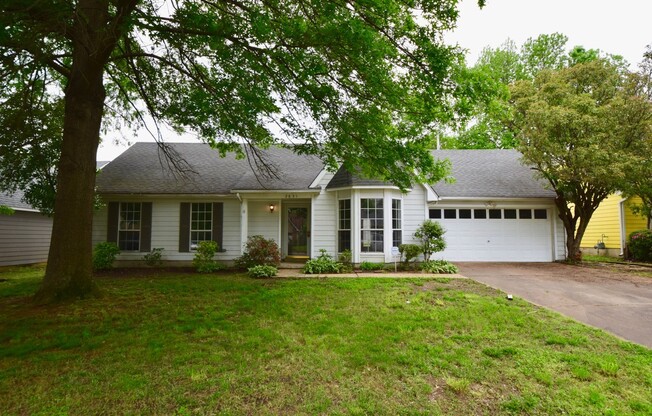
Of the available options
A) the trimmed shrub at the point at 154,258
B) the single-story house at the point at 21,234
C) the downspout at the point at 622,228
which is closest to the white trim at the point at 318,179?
the trimmed shrub at the point at 154,258

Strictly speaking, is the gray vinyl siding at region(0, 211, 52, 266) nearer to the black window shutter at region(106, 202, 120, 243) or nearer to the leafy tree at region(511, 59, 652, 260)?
the black window shutter at region(106, 202, 120, 243)

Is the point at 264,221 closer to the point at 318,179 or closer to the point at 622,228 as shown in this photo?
the point at 318,179

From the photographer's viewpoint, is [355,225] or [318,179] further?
[318,179]

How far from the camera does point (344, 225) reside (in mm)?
12289

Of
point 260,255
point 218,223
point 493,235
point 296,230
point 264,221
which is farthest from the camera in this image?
point 493,235

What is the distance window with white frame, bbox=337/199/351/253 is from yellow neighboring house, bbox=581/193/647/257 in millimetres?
13143

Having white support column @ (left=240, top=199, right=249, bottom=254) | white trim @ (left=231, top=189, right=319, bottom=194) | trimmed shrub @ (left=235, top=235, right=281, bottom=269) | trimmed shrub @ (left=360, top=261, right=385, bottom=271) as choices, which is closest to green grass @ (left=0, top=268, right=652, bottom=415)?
trimmed shrub @ (left=235, top=235, right=281, bottom=269)

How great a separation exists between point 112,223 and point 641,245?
834 inches

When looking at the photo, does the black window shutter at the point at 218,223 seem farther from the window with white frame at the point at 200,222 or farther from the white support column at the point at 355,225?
the white support column at the point at 355,225

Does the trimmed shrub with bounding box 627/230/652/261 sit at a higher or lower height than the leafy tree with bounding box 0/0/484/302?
lower

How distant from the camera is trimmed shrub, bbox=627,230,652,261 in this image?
13.8 m

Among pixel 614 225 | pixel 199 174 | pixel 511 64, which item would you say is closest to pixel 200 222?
pixel 199 174

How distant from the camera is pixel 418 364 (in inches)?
158

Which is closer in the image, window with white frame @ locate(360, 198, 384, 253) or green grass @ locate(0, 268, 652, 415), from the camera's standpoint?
green grass @ locate(0, 268, 652, 415)
